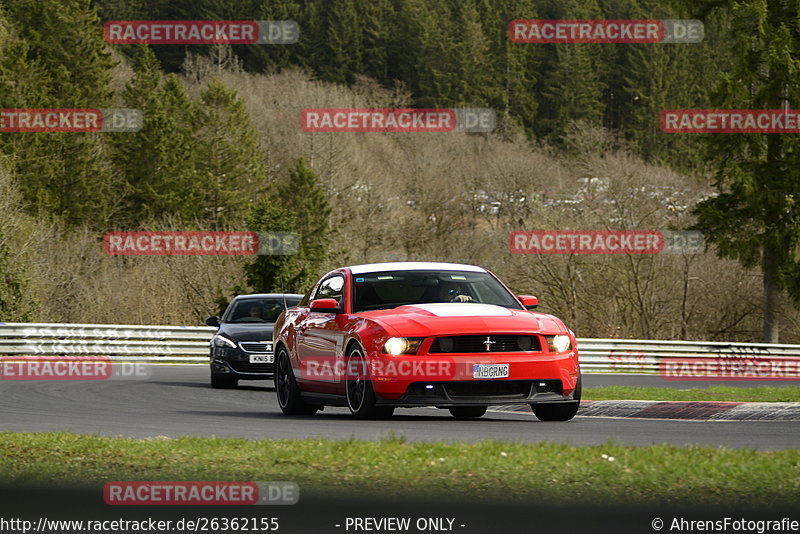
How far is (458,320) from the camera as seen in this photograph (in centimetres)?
1322

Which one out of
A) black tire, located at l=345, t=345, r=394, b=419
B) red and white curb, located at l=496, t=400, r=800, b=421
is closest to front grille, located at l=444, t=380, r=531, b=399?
black tire, located at l=345, t=345, r=394, b=419

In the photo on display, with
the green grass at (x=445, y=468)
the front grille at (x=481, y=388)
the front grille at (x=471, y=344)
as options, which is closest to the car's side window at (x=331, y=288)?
the front grille at (x=471, y=344)

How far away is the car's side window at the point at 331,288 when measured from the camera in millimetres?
14924

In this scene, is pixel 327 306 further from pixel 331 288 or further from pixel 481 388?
pixel 481 388

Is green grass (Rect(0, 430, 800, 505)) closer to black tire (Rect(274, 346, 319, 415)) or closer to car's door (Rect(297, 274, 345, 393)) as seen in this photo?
car's door (Rect(297, 274, 345, 393))

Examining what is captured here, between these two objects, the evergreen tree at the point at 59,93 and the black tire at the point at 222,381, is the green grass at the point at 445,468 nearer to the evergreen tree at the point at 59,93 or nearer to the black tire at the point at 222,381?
the black tire at the point at 222,381

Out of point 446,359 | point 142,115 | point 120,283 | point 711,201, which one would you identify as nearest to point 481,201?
point 142,115

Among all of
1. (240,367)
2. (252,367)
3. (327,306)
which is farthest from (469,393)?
(240,367)

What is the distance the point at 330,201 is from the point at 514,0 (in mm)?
49145

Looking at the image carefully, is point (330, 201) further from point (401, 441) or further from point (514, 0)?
point (401, 441)

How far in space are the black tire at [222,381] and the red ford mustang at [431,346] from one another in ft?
21.5

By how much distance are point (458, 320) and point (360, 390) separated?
132 cm

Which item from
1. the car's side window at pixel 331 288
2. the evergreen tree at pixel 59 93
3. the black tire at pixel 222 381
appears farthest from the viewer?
the evergreen tree at pixel 59 93

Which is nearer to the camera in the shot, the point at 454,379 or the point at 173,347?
the point at 454,379
